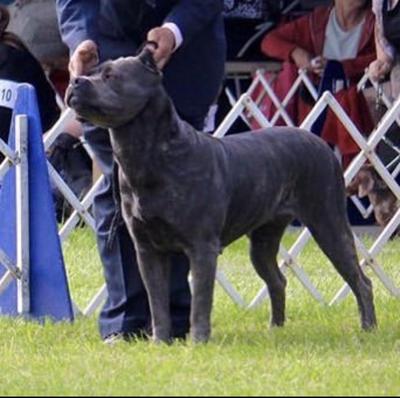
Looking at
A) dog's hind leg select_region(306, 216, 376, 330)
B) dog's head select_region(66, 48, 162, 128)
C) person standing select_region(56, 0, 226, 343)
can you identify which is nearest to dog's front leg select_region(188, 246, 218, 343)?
person standing select_region(56, 0, 226, 343)

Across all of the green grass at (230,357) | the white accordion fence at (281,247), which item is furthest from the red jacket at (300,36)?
the green grass at (230,357)

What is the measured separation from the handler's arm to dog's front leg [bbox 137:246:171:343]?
0.85m

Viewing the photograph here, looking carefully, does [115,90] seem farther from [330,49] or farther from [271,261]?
[330,49]

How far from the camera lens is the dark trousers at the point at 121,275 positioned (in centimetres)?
670

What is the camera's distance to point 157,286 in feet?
21.3

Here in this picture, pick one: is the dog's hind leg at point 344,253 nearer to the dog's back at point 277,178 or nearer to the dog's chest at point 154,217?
the dog's back at point 277,178

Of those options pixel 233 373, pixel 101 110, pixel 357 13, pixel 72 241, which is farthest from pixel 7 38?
pixel 233 373

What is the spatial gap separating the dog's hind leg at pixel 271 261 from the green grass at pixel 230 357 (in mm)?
89

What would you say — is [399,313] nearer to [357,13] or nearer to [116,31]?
[116,31]

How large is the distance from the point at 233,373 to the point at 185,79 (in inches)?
54.3

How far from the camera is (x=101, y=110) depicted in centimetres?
609

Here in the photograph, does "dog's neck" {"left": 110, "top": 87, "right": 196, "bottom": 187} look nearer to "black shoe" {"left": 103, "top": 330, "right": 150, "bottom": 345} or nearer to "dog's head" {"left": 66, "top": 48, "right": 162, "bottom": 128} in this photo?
"dog's head" {"left": 66, "top": 48, "right": 162, "bottom": 128}

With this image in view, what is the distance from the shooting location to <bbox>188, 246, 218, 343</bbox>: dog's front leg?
6344 millimetres

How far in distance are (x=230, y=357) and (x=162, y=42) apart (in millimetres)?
1177
